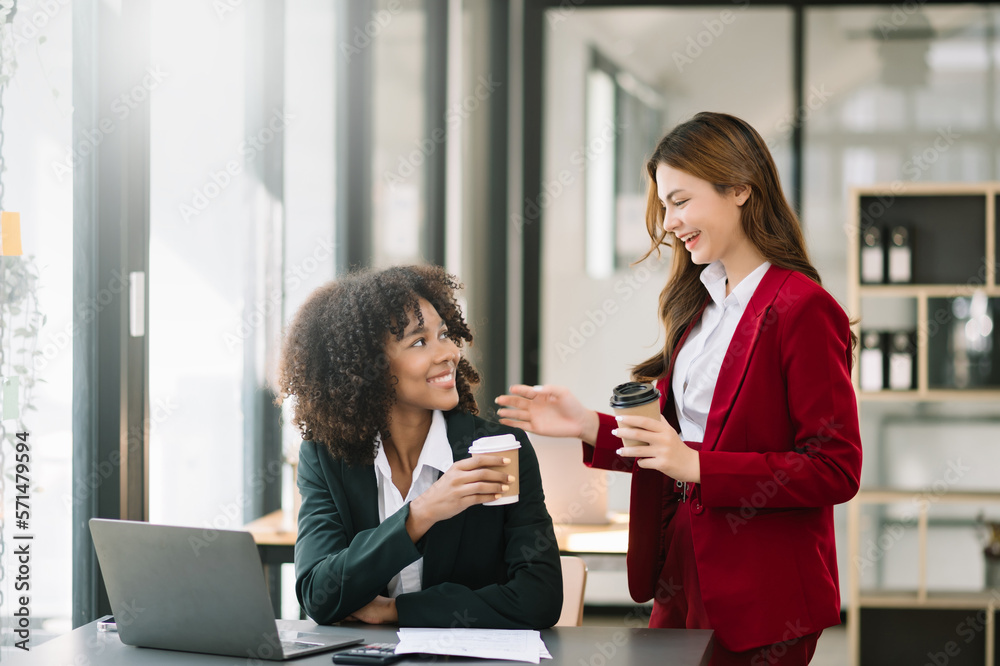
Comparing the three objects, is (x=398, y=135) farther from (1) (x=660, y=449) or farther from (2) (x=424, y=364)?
(1) (x=660, y=449)

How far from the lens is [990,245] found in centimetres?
382

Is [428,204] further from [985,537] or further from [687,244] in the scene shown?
[985,537]

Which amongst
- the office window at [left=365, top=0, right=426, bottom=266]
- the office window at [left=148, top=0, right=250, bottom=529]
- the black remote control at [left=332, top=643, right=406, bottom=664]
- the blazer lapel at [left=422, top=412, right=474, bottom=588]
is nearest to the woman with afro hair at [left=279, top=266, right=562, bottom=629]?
the blazer lapel at [left=422, top=412, right=474, bottom=588]

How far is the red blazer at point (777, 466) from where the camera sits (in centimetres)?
161

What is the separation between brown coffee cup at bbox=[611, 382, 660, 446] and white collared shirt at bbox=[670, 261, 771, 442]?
195mm

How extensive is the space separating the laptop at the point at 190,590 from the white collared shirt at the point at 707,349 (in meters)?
0.84

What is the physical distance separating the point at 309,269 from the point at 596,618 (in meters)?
2.30

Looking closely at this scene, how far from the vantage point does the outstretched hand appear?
75.8 inches

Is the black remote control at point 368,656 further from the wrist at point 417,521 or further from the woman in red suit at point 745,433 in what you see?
the woman in red suit at point 745,433

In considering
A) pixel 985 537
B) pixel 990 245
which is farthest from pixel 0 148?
pixel 985 537

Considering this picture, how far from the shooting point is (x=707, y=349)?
6.02ft

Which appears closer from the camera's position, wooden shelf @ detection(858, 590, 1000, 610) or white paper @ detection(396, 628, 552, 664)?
white paper @ detection(396, 628, 552, 664)

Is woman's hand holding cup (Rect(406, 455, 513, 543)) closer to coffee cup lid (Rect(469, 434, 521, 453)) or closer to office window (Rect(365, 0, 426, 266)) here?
coffee cup lid (Rect(469, 434, 521, 453))

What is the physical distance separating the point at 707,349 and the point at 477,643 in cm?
77
